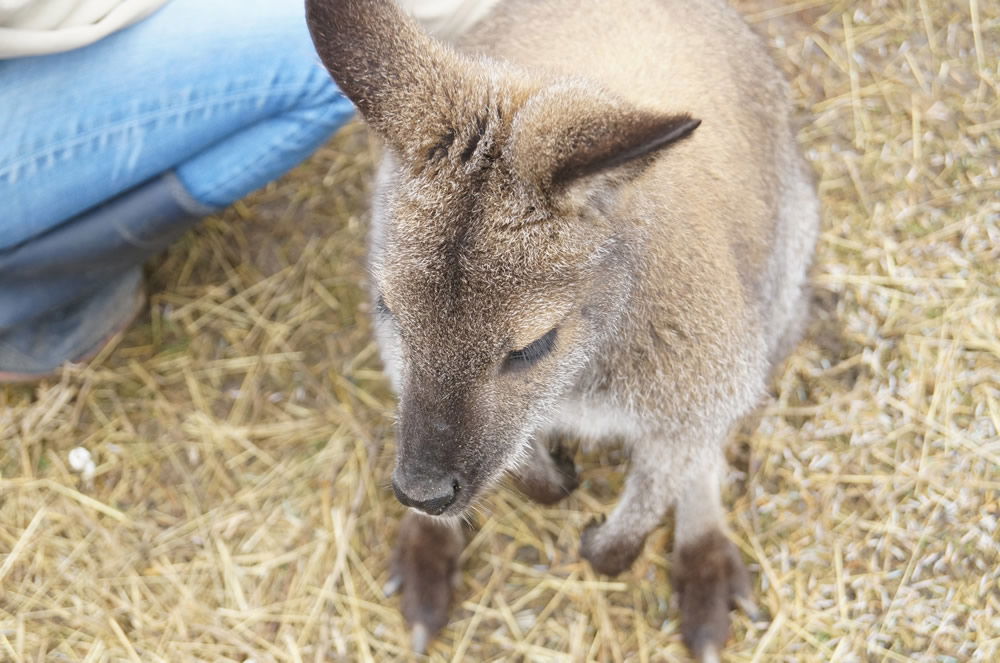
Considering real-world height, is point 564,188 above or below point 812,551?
above

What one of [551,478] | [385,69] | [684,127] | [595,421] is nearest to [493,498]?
[551,478]

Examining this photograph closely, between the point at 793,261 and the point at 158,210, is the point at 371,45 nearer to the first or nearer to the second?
the point at 158,210

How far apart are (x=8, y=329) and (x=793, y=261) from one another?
221 centimetres

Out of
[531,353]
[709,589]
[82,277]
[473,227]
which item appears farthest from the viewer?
[82,277]

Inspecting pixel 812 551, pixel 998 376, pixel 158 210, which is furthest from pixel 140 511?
pixel 998 376

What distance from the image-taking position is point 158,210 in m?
2.31

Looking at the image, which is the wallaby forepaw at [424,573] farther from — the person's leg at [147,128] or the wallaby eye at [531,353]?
the person's leg at [147,128]

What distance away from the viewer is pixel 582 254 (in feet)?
4.91

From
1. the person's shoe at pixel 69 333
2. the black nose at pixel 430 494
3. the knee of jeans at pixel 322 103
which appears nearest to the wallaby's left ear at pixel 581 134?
the black nose at pixel 430 494

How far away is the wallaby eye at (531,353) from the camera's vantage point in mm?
1552

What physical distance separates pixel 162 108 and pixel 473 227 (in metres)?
1.19

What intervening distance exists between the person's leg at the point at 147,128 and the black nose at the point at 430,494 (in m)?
1.13

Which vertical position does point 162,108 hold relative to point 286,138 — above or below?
above

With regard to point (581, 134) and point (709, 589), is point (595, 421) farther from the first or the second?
point (581, 134)
